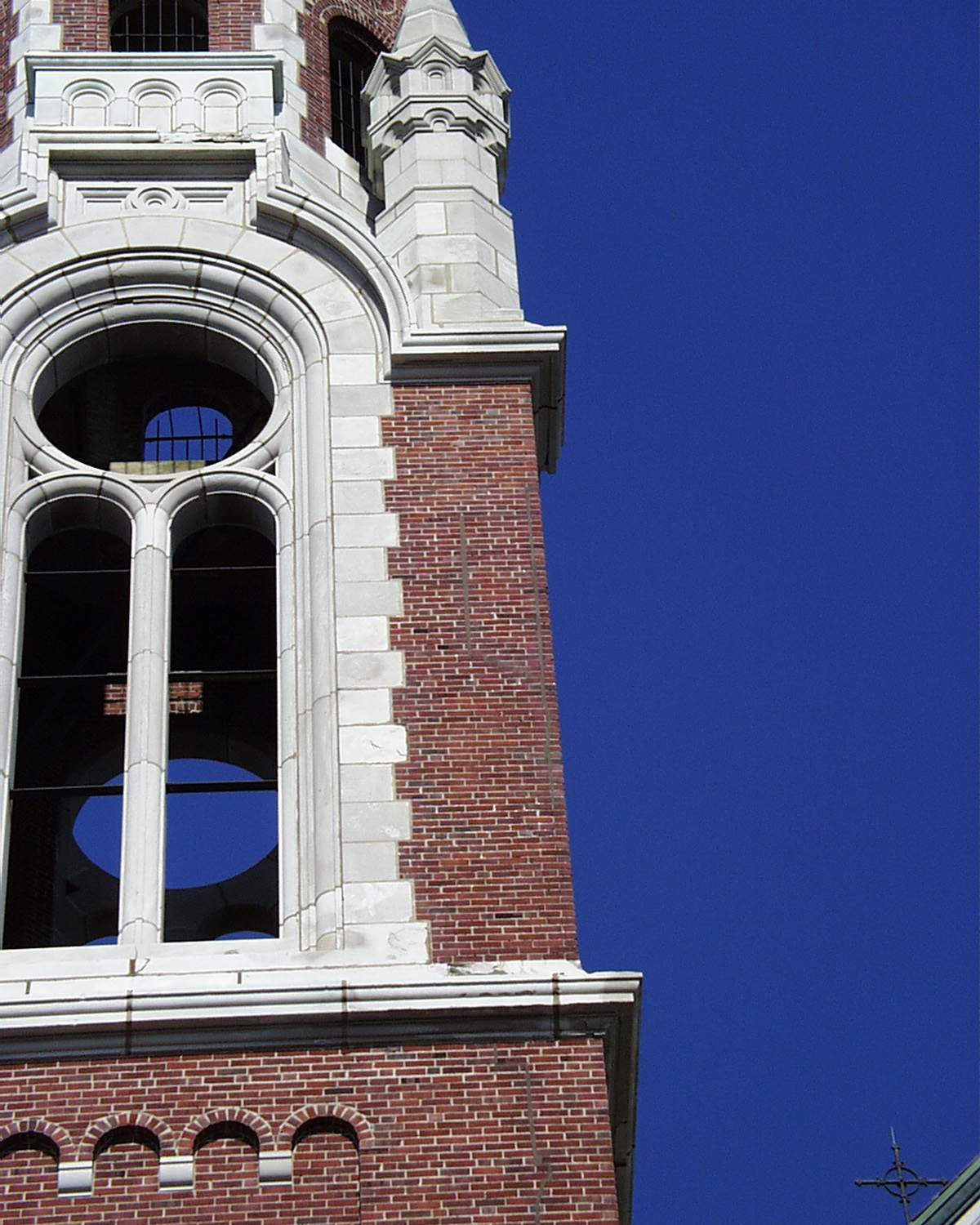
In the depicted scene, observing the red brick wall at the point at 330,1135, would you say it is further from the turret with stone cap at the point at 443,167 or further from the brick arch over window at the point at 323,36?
the brick arch over window at the point at 323,36

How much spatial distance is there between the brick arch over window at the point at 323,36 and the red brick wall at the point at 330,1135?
1012 cm

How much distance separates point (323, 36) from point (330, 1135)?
41.9 ft

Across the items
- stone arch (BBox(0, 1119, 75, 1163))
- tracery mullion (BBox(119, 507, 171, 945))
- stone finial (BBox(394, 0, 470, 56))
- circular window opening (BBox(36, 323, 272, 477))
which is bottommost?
stone arch (BBox(0, 1119, 75, 1163))

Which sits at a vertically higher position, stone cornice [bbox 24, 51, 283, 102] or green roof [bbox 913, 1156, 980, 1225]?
stone cornice [bbox 24, 51, 283, 102]

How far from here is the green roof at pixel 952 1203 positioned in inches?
765

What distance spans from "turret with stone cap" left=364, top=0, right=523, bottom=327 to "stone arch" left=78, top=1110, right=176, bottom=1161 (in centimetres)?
785

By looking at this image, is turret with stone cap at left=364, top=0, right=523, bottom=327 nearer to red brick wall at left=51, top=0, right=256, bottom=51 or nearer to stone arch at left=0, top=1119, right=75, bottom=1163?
red brick wall at left=51, top=0, right=256, bottom=51

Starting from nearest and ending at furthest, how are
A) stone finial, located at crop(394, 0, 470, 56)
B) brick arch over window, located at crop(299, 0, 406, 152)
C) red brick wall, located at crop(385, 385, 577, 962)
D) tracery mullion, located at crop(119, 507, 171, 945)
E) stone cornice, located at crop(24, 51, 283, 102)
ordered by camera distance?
red brick wall, located at crop(385, 385, 577, 962)
tracery mullion, located at crop(119, 507, 171, 945)
stone cornice, located at crop(24, 51, 283, 102)
brick arch over window, located at crop(299, 0, 406, 152)
stone finial, located at crop(394, 0, 470, 56)

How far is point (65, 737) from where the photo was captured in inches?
1060

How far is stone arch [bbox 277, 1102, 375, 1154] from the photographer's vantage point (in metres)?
19.1

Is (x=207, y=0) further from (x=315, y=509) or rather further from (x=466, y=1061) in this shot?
(x=466, y=1061)

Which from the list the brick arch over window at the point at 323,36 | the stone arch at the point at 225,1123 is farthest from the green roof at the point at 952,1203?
the brick arch over window at the point at 323,36

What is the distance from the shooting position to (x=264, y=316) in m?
24.9

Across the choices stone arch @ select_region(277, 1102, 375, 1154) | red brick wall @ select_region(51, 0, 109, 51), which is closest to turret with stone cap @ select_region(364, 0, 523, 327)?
red brick wall @ select_region(51, 0, 109, 51)
